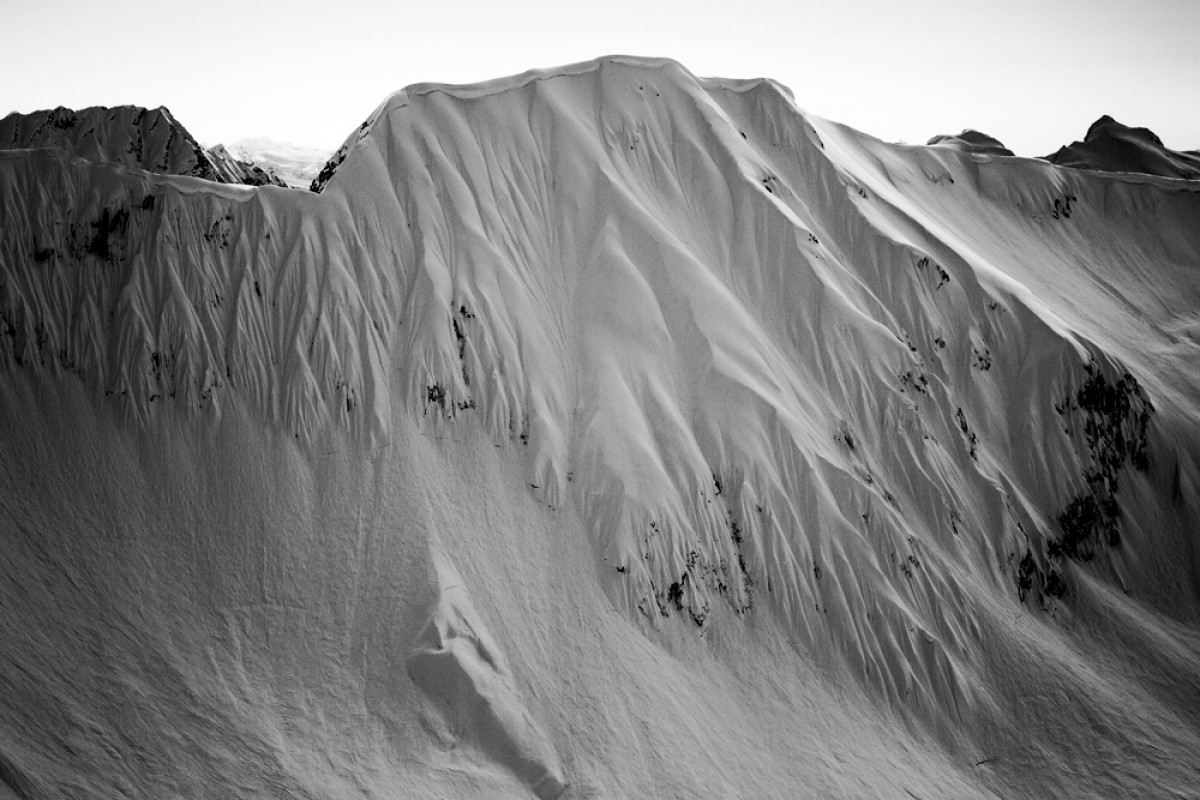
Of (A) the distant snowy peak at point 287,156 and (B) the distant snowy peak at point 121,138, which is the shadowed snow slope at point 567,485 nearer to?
(B) the distant snowy peak at point 121,138

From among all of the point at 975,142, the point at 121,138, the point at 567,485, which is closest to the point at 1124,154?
the point at 975,142

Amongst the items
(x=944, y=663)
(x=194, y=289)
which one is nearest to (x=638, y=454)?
(x=944, y=663)

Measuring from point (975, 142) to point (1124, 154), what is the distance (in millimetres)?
8184

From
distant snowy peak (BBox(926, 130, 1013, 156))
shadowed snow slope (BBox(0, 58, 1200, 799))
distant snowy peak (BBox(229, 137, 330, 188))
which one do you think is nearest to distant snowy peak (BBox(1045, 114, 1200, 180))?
distant snowy peak (BBox(926, 130, 1013, 156))

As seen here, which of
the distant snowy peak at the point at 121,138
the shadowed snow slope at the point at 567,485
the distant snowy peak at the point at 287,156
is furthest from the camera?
the distant snowy peak at the point at 287,156

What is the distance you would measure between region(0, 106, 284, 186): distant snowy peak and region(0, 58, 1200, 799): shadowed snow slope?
27.2ft

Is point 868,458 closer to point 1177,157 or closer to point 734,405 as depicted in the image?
point 734,405

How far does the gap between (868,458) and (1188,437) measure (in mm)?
13028

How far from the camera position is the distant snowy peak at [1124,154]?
54.6m

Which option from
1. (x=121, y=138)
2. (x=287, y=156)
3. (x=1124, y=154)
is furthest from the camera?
(x=287, y=156)

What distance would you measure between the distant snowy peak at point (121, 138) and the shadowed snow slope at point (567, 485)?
8.29 meters

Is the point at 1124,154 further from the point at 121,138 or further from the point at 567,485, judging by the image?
the point at 121,138

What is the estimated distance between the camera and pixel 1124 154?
55594 mm

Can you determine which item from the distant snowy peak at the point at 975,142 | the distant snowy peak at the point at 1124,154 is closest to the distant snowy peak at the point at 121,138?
the distant snowy peak at the point at 975,142
